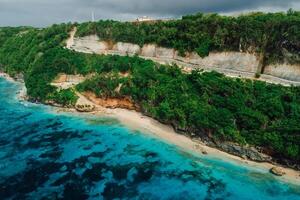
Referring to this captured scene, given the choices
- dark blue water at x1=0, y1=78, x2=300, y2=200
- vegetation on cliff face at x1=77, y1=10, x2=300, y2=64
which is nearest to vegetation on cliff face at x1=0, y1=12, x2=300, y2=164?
vegetation on cliff face at x1=77, y1=10, x2=300, y2=64

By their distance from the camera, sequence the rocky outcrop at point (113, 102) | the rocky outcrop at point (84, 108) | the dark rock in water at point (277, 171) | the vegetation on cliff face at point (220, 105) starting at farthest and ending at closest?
the rocky outcrop at point (84, 108) < the rocky outcrop at point (113, 102) < the vegetation on cliff face at point (220, 105) < the dark rock in water at point (277, 171)

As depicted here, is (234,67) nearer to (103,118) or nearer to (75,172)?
(103,118)

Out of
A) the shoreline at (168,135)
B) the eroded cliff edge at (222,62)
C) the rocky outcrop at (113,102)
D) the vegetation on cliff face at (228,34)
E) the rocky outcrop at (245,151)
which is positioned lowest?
the shoreline at (168,135)

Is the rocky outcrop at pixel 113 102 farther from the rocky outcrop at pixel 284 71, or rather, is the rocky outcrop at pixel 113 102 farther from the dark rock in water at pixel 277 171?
the dark rock in water at pixel 277 171

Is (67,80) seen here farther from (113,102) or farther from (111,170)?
(111,170)

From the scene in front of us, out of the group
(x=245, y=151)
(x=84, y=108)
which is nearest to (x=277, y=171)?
(x=245, y=151)

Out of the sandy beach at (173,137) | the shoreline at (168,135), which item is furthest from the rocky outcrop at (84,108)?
the sandy beach at (173,137)

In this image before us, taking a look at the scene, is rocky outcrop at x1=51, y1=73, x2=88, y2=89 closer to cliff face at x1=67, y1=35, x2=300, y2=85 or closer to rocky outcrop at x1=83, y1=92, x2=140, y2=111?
rocky outcrop at x1=83, y1=92, x2=140, y2=111
